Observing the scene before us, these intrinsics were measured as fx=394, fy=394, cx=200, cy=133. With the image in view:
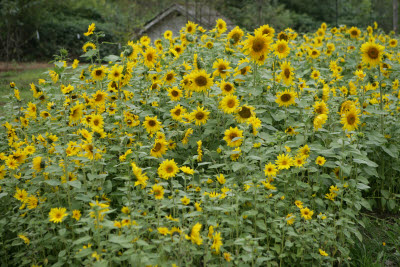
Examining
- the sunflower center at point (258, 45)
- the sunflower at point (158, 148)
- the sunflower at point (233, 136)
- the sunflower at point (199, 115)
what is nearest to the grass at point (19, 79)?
the sunflower at point (199, 115)

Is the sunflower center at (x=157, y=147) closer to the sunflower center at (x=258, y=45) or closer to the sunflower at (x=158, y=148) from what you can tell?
the sunflower at (x=158, y=148)

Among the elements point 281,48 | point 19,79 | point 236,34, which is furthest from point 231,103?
point 19,79

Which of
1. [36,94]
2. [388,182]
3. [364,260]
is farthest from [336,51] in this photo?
[36,94]

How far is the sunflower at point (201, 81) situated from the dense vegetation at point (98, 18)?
33.8ft

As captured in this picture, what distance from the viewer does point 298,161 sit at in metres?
2.85

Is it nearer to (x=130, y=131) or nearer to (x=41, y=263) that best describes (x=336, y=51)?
Result: (x=130, y=131)

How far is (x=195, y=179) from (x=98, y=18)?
22.2 m

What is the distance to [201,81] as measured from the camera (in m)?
3.42

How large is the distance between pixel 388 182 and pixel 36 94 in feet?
11.3

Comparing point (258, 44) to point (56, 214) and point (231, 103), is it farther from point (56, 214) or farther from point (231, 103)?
point (56, 214)

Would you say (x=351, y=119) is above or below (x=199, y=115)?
above

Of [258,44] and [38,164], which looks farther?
[258,44]

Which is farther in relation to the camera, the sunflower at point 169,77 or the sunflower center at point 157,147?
the sunflower at point 169,77

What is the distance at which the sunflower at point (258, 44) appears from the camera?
3.42m
